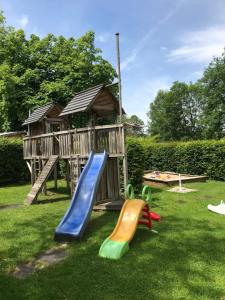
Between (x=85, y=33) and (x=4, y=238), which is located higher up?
(x=85, y=33)

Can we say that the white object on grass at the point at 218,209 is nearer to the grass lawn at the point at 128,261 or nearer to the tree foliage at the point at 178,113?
the grass lawn at the point at 128,261

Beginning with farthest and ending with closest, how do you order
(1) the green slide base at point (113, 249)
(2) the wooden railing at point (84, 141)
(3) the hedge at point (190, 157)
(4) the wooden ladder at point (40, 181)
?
(3) the hedge at point (190, 157)
(4) the wooden ladder at point (40, 181)
(2) the wooden railing at point (84, 141)
(1) the green slide base at point (113, 249)

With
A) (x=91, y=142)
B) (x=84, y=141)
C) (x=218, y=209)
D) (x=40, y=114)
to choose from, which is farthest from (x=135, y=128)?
(x=218, y=209)

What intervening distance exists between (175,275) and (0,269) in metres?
3.16

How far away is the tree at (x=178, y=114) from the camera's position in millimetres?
60688

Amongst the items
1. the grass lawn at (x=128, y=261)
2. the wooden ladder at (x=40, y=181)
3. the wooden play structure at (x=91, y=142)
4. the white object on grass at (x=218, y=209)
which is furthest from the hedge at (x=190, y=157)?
the grass lawn at (x=128, y=261)

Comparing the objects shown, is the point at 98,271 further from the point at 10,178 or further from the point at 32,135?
the point at 10,178

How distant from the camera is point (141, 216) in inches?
311

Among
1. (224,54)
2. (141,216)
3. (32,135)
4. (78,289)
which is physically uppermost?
(224,54)

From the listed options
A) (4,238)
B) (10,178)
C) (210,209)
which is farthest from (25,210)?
(10,178)

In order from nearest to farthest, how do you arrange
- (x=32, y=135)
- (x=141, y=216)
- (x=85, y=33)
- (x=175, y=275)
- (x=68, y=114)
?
1. (x=175, y=275)
2. (x=141, y=216)
3. (x=68, y=114)
4. (x=32, y=135)
5. (x=85, y=33)

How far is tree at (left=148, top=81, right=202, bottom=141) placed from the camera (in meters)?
60.7

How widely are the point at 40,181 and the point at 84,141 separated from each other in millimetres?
2686

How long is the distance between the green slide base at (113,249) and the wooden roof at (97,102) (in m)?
6.40
